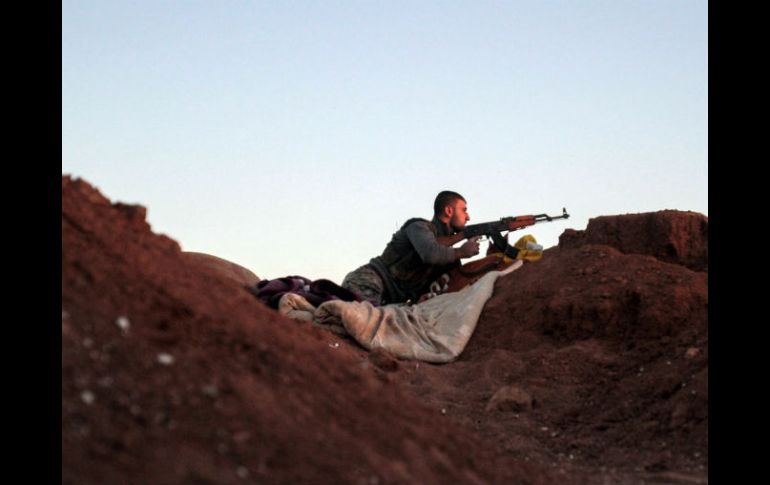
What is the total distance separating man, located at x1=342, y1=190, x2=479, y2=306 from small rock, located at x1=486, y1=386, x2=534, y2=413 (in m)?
3.24

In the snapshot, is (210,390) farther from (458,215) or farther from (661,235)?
(458,215)

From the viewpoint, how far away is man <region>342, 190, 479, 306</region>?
9.97 metres

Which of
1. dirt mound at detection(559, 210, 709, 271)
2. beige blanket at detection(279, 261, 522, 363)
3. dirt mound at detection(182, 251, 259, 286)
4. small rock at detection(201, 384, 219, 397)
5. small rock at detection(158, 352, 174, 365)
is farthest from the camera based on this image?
dirt mound at detection(182, 251, 259, 286)

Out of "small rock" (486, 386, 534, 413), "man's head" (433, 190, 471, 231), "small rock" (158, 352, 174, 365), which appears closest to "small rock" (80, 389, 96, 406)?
"small rock" (158, 352, 174, 365)

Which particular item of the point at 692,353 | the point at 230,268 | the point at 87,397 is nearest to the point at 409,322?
the point at 692,353

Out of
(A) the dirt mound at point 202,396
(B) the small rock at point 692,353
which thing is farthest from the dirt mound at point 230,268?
(A) the dirt mound at point 202,396

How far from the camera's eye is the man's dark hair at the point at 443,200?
34.1 ft

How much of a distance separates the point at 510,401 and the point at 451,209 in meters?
4.01

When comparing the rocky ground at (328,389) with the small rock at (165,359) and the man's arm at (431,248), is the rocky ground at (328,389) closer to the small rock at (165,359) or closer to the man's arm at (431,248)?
the small rock at (165,359)

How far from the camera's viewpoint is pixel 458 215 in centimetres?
1039

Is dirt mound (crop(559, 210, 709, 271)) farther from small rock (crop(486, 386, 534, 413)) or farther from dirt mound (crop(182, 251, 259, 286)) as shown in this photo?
dirt mound (crop(182, 251, 259, 286))

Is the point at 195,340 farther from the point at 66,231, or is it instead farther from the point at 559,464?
the point at 559,464
